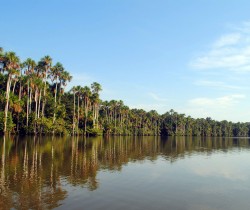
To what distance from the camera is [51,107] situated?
84188 mm

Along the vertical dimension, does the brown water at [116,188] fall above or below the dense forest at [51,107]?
below

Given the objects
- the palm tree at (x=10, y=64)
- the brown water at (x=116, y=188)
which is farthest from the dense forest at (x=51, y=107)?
the brown water at (x=116, y=188)

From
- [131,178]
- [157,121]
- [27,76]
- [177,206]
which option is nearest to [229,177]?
[131,178]

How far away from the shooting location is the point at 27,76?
75.9 meters

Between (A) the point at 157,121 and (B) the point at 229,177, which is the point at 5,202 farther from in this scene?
(A) the point at 157,121

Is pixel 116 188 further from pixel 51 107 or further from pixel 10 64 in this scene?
pixel 51 107

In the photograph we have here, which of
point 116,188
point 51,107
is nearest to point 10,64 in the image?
point 51,107

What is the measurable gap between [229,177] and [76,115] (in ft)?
→ 256

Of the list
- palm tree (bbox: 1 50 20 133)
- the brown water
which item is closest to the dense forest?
palm tree (bbox: 1 50 20 133)

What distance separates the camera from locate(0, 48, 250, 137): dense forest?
6712 centimetres

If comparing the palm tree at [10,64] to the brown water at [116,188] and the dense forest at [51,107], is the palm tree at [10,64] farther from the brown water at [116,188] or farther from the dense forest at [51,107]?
the brown water at [116,188]

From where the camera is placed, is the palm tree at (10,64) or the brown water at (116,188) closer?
the brown water at (116,188)

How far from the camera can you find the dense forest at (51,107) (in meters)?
67.1

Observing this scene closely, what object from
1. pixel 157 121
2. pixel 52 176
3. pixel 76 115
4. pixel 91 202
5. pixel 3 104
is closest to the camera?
pixel 91 202
